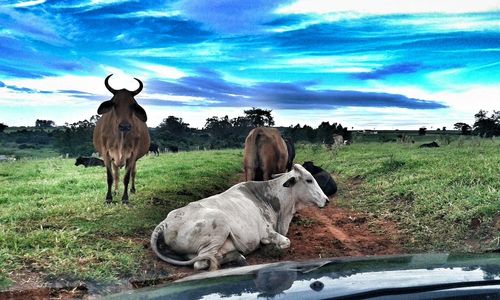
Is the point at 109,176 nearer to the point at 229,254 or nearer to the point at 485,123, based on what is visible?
the point at 229,254

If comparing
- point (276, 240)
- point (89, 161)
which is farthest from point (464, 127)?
point (276, 240)

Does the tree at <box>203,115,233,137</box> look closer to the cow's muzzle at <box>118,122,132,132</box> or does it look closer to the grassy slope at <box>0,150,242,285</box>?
the grassy slope at <box>0,150,242,285</box>

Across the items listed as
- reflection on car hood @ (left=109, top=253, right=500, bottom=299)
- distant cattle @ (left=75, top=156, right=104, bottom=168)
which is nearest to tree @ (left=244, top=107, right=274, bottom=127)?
distant cattle @ (left=75, top=156, right=104, bottom=168)

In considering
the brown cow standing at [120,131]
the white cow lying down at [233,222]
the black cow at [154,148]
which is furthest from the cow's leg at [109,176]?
the black cow at [154,148]

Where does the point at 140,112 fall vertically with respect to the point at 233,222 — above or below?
above

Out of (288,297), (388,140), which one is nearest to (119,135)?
(288,297)

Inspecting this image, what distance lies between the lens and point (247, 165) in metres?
9.69

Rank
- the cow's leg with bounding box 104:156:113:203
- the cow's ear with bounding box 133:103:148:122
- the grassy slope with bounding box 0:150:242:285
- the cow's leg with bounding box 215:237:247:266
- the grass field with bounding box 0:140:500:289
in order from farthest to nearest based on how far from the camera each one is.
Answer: the cow's ear with bounding box 133:103:148:122 < the cow's leg with bounding box 104:156:113:203 < the cow's leg with bounding box 215:237:247:266 < the grass field with bounding box 0:140:500:289 < the grassy slope with bounding box 0:150:242:285

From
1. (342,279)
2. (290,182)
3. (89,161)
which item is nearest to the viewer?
(342,279)

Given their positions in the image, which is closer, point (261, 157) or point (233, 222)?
point (233, 222)

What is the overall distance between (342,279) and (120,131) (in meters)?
8.20

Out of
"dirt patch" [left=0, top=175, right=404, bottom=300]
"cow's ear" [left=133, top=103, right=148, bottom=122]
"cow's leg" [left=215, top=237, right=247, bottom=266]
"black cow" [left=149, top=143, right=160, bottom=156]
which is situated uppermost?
"cow's ear" [left=133, top=103, right=148, bottom=122]

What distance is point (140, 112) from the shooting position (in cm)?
998

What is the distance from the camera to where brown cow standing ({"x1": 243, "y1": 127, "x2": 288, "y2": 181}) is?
9672mm
